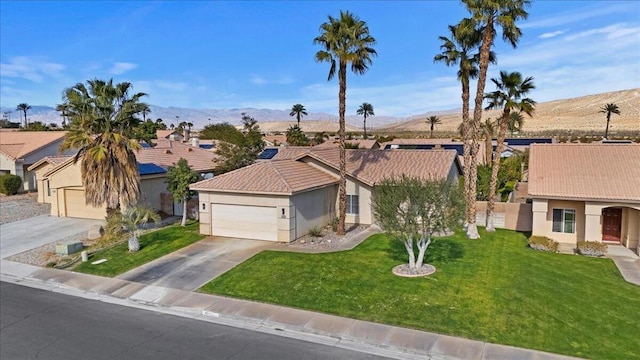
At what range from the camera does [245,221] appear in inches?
950

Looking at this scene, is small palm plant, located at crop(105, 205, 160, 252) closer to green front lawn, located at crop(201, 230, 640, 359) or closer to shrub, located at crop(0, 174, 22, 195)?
green front lawn, located at crop(201, 230, 640, 359)

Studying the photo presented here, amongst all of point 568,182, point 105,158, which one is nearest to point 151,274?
point 105,158

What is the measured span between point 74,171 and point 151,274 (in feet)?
50.1

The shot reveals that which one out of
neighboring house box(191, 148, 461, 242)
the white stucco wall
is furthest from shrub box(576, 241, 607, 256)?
the white stucco wall

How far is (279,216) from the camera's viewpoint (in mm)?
23234

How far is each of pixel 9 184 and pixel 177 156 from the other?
718 inches

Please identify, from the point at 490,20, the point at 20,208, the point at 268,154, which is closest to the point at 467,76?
the point at 490,20

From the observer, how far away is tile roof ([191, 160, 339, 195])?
23406 millimetres

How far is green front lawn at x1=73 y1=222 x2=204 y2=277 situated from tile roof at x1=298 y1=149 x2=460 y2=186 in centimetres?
871

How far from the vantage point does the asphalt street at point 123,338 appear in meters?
12.2

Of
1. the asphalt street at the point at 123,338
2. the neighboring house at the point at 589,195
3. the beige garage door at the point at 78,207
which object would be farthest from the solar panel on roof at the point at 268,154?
the asphalt street at the point at 123,338

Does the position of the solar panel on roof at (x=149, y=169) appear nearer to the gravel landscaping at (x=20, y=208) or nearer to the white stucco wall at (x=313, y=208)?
the gravel landscaping at (x=20, y=208)

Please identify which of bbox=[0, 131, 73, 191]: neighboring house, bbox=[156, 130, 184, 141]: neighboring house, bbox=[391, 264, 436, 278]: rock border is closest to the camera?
bbox=[391, 264, 436, 278]: rock border

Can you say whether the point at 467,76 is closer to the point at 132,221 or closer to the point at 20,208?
the point at 132,221
